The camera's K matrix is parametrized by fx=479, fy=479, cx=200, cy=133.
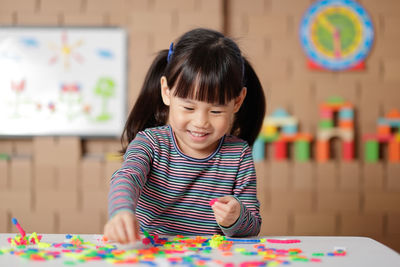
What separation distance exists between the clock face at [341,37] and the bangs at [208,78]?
5.62 feet

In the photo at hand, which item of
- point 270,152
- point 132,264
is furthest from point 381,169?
point 132,264

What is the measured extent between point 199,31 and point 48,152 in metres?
1.69

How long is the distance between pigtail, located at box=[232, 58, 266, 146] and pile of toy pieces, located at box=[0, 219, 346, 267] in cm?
47

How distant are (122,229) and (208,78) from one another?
0.41m

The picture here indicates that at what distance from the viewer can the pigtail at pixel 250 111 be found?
4.17 feet

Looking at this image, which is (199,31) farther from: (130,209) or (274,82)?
(274,82)

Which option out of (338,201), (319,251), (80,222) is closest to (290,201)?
(338,201)

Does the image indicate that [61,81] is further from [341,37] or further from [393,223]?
[393,223]

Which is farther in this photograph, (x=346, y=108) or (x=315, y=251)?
(x=346, y=108)

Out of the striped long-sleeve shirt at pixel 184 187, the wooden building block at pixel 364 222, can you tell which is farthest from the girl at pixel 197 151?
the wooden building block at pixel 364 222

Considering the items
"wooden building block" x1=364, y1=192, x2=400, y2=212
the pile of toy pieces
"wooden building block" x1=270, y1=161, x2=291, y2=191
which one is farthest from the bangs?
"wooden building block" x1=364, y1=192, x2=400, y2=212

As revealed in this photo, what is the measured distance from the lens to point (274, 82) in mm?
2672

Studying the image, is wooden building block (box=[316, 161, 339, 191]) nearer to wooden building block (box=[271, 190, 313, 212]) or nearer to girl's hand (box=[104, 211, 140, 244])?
wooden building block (box=[271, 190, 313, 212])

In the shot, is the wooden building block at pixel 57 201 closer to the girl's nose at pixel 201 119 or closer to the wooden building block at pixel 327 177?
the wooden building block at pixel 327 177
